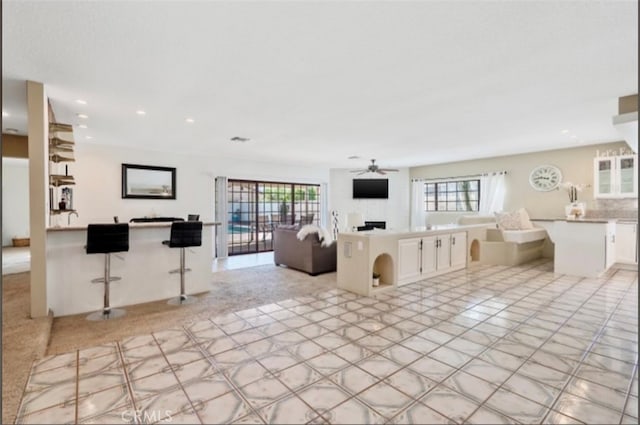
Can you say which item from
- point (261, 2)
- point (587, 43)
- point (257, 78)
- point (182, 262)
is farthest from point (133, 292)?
point (587, 43)

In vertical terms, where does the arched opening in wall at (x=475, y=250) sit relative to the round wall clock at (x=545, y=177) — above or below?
below

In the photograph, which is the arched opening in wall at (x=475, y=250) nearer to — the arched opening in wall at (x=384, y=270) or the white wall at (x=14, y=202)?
the arched opening in wall at (x=384, y=270)

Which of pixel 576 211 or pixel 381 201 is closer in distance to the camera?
pixel 576 211

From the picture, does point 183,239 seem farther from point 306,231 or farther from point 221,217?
point 221,217

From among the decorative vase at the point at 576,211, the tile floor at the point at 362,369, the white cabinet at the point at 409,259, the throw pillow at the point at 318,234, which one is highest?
the decorative vase at the point at 576,211

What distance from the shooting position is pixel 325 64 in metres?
2.84

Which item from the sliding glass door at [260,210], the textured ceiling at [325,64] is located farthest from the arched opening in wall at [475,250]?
the sliding glass door at [260,210]

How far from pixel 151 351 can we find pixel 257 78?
2.79 metres

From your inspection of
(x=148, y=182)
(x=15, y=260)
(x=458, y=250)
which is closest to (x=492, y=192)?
(x=458, y=250)

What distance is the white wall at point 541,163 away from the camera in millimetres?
6656

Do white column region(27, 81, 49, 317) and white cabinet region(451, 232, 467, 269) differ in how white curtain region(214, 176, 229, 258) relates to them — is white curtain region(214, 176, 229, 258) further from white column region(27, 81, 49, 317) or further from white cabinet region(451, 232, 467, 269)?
white cabinet region(451, 232, 467, 269)

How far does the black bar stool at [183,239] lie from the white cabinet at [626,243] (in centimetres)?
771

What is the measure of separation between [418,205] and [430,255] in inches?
201

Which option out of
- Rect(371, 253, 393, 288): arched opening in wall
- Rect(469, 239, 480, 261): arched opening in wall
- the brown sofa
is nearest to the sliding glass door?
the brown sofa
